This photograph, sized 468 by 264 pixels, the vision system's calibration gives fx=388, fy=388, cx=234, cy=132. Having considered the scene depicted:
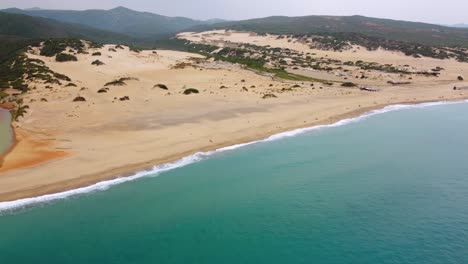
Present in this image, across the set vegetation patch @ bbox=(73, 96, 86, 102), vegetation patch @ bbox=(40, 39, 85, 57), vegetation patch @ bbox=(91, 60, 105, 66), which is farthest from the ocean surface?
vegetation patch @ bbox=(40, 39, 85, 57)

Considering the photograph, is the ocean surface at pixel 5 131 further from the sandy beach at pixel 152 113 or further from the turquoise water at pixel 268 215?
the turquoise water at pixel 268 215

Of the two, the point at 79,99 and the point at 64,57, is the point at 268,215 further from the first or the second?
the point at 64,57

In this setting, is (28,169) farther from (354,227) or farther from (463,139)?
(463,139)

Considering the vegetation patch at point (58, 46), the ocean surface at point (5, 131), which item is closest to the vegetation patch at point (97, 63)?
the vegetation patch at point (58, 46)

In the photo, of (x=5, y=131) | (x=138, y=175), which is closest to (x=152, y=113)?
(x=5, y=131)

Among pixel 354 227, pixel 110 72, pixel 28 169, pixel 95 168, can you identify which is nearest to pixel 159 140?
pixel 95 168
